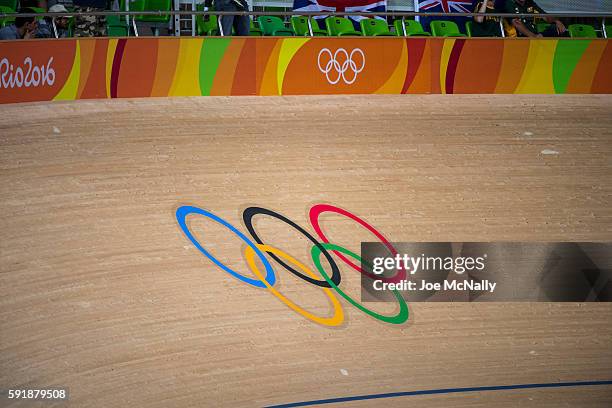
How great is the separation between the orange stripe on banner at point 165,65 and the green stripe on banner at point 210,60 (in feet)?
0.73

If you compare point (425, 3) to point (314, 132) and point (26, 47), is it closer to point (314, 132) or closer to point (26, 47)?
point (314, 132)

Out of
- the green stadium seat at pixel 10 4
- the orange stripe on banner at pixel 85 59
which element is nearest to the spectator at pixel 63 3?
the green stadium seat at pixel 10 4

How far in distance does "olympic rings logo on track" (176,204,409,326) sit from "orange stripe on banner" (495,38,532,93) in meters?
1.63

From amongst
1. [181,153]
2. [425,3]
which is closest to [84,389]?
[181,153]

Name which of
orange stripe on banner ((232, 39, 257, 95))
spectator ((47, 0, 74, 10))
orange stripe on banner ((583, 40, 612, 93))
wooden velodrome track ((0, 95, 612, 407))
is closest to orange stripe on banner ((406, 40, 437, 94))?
wooden velodrome track ((0, 95, 612, 407))

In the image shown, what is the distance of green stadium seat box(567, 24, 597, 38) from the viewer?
23.1ft

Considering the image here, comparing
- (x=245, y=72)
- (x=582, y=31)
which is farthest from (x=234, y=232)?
(x=582, y=31)

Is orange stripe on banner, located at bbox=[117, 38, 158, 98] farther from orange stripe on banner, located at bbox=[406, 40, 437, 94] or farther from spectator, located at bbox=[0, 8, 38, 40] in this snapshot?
orange stripe on banner, located at bbox=[406, 40, 437, 94]

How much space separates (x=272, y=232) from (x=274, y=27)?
2065 millimetres

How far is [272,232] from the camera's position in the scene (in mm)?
5797

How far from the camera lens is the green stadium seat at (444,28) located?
675cm

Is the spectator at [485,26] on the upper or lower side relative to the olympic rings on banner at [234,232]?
upper

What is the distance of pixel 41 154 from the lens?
5676 mm

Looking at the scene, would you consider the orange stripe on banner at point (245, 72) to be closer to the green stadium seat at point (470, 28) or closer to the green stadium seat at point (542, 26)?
the green stadium seat at point (470, 28)
